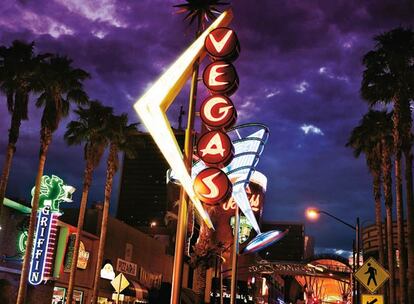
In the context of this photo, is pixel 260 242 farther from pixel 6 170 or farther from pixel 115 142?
pixel 6 170

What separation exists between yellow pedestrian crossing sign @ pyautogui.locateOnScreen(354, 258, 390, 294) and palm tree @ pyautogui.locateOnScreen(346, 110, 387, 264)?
74.0ft

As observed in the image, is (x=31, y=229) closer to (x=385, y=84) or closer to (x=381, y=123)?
(x=385, y=84)

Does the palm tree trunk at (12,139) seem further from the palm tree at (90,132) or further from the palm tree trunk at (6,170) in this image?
the palm tree at (90,132)

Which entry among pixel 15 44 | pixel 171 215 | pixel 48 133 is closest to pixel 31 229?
pixel 48 133

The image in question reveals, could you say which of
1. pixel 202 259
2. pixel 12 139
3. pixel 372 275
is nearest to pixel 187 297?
pixel 202 259

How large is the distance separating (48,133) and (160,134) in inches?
686

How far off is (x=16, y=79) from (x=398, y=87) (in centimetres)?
1903

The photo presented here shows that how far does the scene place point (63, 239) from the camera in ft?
98.4

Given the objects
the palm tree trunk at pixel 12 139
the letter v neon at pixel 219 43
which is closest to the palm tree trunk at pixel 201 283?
the palm tree trunk at pixel 12 139

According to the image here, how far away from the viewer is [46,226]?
2717 centimetres

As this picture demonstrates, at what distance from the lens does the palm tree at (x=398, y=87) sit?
25688 mm

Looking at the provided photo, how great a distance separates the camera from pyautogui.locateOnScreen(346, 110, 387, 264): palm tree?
36.9 metres

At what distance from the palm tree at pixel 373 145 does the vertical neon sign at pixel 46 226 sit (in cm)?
2133

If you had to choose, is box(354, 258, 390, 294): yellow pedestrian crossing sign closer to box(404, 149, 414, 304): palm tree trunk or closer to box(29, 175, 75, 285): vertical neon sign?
box(404, 149, 414, 304): palm tree trunk
